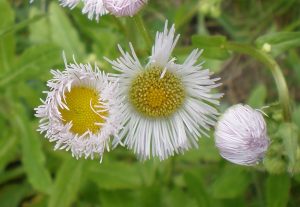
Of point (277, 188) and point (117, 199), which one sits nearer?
point (277, 188)

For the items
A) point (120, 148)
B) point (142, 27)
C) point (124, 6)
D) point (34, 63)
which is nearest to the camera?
point (124, 6)

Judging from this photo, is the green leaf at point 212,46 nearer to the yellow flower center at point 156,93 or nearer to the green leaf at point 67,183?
the yellow flower center at point 156,93

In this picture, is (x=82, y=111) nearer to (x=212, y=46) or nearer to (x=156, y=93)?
(x=156, y=93)

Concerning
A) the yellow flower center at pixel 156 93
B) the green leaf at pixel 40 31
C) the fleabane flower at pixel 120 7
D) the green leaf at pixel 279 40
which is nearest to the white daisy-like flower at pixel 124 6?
the fleabane flower at pixel 120 7

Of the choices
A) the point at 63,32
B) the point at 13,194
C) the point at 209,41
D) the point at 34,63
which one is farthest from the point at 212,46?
the point at 13,194

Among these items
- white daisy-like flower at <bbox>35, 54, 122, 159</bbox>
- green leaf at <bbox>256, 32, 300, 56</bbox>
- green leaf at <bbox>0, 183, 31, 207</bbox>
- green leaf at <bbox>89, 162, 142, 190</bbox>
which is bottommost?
green leaf at <bbox>0, 183, 31, 207</bbox>

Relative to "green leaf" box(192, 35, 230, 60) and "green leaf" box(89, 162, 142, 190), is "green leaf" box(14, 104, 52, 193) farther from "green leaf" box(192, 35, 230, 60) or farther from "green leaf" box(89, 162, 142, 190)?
"green leaf" box(192, 35, 230, 60)

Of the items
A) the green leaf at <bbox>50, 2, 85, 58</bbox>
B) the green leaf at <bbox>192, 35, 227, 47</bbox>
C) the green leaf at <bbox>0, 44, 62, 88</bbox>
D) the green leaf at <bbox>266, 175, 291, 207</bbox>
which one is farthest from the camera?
the green leaf at <bbox>50, 2, 85, 58</bbox>

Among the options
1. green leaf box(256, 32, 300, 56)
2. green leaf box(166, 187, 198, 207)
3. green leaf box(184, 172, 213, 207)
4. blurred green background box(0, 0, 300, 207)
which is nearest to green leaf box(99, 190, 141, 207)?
blurred green background box(0, 0, 300, 207)
